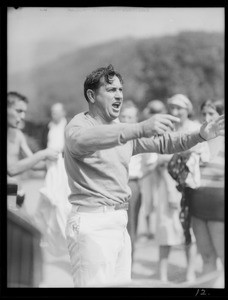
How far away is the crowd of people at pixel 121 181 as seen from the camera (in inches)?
146

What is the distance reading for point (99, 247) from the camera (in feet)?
12.0

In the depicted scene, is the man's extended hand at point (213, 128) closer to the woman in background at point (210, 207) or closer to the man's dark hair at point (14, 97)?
the woman in background at point (210, 207)

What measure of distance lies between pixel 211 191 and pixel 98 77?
1.02 m

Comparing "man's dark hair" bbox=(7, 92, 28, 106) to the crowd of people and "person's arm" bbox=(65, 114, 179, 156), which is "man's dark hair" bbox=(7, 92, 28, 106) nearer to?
the crowd of people

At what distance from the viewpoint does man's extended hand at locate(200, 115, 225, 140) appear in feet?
12.4

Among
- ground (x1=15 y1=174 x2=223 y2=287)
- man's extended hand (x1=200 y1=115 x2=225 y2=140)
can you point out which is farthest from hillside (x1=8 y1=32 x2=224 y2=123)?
ground (x1=15 y1=174 x2=223 y2=287)

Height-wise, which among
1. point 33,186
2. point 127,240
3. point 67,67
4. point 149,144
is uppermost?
point 67,67

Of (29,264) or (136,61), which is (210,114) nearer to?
(136,61)

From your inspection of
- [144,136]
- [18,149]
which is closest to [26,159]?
[18,149]

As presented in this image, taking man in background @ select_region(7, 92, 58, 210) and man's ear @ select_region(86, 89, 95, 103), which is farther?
man in background @ select_region(7, 92, 58, 210)
